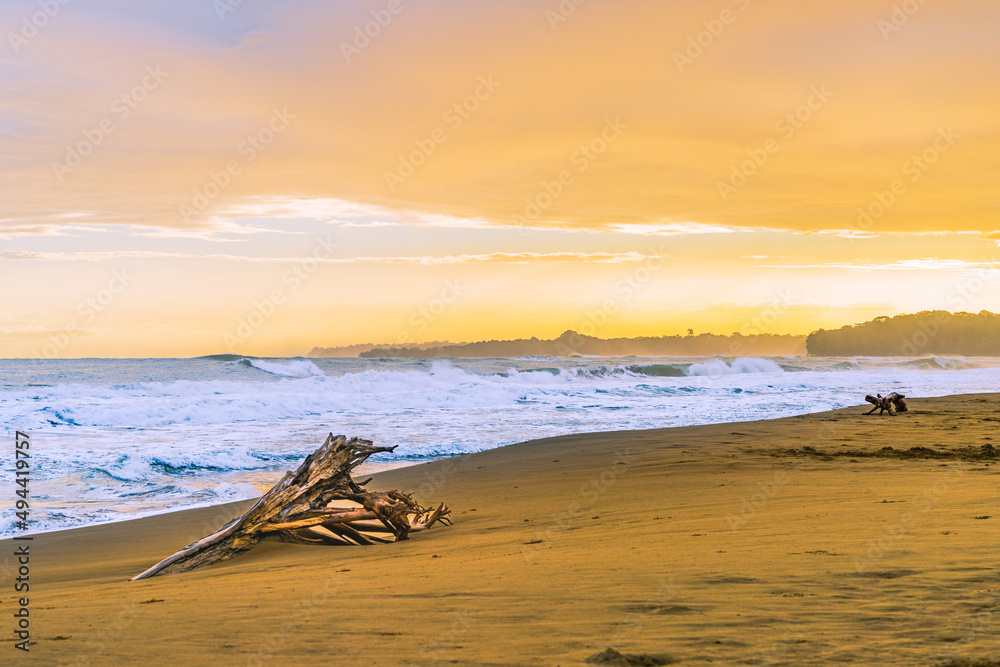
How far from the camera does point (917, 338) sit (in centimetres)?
12850

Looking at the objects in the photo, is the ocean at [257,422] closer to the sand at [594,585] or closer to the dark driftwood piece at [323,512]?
the sand at [594,585]

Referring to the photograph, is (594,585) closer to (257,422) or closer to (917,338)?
(257,422)

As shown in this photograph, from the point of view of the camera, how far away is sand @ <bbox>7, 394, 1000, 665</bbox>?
358 cm

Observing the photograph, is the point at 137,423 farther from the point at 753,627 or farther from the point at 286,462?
the point at 753,627

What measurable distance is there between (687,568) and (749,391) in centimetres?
3101

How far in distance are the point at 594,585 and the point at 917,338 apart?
142 m

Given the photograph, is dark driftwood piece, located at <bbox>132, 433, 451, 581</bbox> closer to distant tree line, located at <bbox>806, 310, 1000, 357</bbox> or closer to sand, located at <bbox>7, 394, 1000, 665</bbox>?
sand, located at <bbox>7, 394, 1000, 665</bbox>

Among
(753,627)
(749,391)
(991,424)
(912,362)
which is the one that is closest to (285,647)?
(753,627)

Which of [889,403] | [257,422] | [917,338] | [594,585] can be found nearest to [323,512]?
[594,585]

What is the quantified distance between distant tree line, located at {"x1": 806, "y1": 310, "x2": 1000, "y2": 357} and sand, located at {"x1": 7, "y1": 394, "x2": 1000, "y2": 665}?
12613 centimetres

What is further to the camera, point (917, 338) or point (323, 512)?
point (917, 338)

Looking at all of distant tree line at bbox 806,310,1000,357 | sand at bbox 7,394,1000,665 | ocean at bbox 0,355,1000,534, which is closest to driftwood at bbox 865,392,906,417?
ocean at bbox 0,355,1000,534

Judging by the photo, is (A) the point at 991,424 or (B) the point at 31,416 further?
(B) the point at 31,416

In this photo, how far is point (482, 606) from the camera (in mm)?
4379
